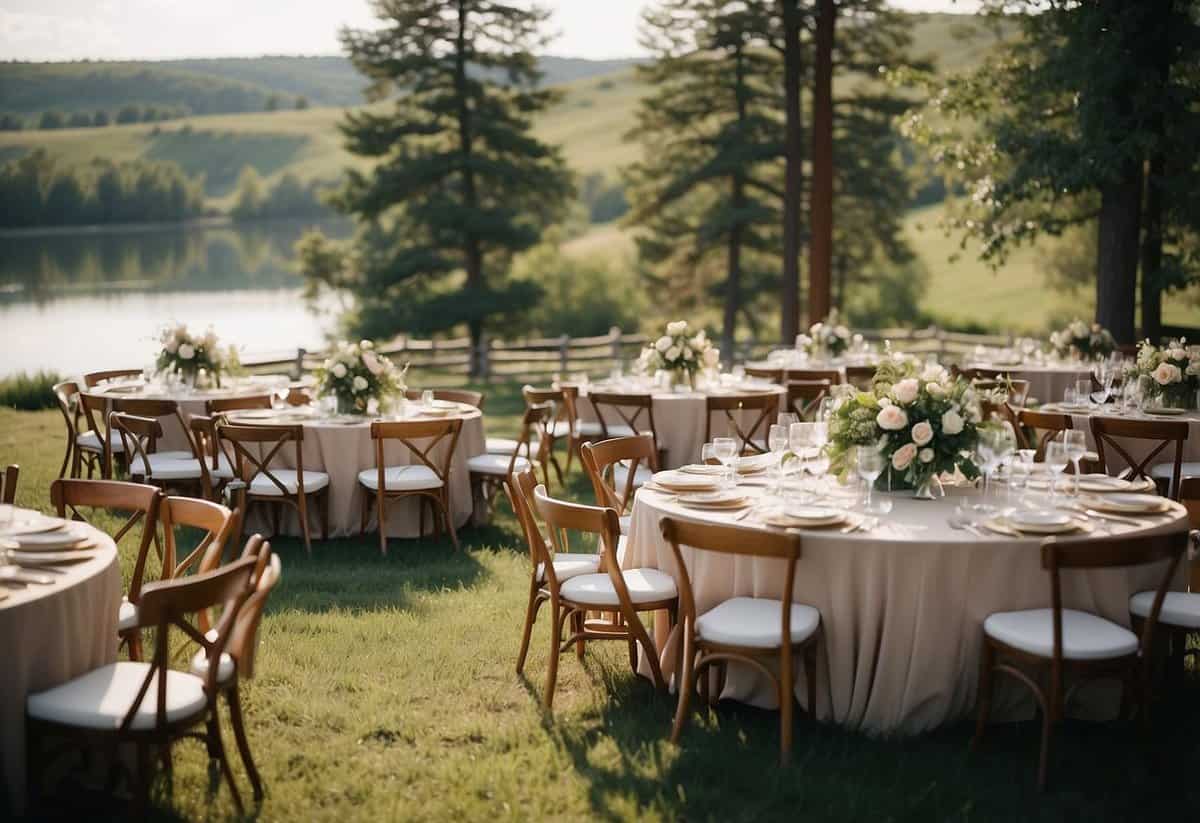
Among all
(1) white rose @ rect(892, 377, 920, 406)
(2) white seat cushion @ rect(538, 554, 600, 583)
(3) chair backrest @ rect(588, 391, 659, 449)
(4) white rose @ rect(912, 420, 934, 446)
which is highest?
(1) white rose @ rect(892, 377, 920, 406)

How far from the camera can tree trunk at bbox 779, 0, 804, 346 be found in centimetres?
2244

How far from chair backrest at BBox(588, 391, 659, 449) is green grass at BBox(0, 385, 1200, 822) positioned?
366 centimetres

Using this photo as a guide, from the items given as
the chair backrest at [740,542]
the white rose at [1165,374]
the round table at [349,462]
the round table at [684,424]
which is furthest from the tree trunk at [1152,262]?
the chair backrest at [740,542]

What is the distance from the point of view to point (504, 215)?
24797 mm

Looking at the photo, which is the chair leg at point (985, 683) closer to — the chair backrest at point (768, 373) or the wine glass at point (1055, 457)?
the wine glass at point (1055, 457)

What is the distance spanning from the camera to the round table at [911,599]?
15.2ft

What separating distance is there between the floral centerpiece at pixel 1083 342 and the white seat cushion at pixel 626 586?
395 inches

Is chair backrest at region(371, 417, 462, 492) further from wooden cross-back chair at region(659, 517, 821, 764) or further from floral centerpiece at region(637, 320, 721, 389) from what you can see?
wooden cross-back chair at region(659, 517, 821, 764)

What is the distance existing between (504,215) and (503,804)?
70.3ft

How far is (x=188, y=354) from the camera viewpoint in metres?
10.6

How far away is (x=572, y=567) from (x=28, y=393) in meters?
14.9

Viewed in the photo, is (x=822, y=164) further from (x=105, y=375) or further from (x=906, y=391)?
(x=906, y=391)

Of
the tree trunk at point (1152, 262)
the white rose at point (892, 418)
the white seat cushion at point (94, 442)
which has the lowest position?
the white seat cushion at point (94, 442)

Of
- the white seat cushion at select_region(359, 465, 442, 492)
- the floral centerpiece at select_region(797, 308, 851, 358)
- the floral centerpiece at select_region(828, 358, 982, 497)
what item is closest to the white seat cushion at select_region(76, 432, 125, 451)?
the white seat cushion at select_region(359, 465, 442, 492)
